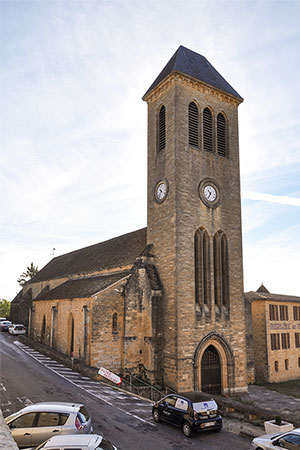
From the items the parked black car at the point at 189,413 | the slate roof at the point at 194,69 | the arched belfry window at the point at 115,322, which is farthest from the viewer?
the slate roof at the point at 194,69

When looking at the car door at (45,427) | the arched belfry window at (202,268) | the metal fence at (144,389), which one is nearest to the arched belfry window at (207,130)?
the arched belfry window at (202,268)

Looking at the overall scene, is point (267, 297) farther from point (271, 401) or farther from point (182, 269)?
point (182, 269)

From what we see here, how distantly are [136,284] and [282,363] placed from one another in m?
18.3

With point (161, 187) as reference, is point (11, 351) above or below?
below

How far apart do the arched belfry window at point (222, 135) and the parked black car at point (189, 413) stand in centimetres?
1790

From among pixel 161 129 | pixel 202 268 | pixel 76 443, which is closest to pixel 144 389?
pixel 202 268

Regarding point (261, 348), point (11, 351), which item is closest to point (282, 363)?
point (261, 348)

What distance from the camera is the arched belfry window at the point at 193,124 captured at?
82.4 ft

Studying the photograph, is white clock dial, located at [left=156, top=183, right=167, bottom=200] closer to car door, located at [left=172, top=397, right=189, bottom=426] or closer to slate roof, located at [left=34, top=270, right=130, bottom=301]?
slate roof, located at [left=34, top=270, right=130, bottom=301]

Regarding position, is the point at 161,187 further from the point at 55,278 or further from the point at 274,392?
the point at 55,278

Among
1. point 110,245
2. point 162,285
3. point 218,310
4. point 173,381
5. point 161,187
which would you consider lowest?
point 173,381

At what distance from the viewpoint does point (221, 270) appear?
80.9ft

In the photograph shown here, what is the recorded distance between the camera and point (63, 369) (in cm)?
2327

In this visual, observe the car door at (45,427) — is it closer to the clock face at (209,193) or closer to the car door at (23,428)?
the car door at (23,428)
